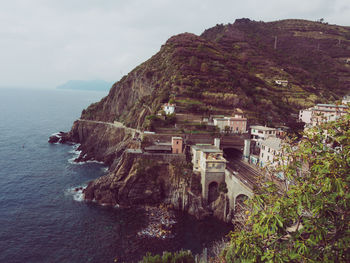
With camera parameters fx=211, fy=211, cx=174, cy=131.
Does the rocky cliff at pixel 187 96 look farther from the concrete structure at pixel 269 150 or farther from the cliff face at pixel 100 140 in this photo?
the concrete structure at pixel 269 150

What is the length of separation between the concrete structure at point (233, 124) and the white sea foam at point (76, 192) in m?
42.9

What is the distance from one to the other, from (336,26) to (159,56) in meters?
177

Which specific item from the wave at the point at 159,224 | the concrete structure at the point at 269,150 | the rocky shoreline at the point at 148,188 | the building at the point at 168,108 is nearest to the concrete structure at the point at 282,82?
the building at the point at 168,108

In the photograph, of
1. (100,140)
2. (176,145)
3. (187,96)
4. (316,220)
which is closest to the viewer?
(316,220)

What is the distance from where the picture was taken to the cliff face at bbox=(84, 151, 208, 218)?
47375 millimetres

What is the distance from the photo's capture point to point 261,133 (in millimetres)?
61969

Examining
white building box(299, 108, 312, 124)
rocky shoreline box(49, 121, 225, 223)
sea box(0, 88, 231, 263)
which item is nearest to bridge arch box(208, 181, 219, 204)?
rocky shoreline box(49, 121, 225, 223)

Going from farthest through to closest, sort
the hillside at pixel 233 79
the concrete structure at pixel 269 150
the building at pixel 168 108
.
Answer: the hillside at pixel 233 79 < the building at pixel 168 108 < the concrete structure at pixel 269 150

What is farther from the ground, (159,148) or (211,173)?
(159,148)

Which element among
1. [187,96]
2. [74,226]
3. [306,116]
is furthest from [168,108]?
[306,116]

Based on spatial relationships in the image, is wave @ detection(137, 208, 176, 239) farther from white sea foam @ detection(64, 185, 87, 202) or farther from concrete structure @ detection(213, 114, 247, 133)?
concrete structure @ detection(213, 114, 247, 133)

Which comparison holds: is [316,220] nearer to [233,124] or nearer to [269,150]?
[269,150]

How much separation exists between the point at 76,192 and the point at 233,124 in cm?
4828

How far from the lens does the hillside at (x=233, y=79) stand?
257ft
